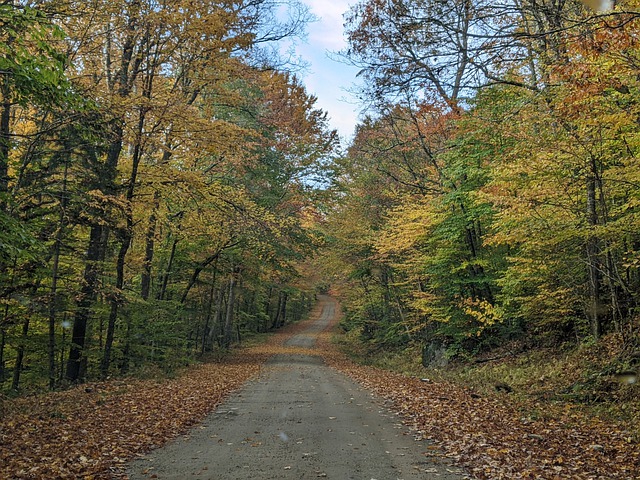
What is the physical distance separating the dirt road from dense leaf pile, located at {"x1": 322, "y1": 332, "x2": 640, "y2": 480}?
1.68ft

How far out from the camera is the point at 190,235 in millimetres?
19516

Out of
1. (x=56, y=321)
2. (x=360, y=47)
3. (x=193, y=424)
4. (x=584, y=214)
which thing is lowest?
(x=193, y=424)

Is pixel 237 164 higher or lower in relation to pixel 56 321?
higher

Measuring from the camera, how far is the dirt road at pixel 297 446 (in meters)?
5.99

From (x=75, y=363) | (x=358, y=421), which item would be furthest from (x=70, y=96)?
(x=75, y=363)

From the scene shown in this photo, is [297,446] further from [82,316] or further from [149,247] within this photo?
[149,247]

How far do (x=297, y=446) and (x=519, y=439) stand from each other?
11.3 ft

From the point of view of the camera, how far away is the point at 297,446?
7219mm

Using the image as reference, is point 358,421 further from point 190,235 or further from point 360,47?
point 190,235

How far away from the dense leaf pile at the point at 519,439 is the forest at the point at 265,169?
108 inches

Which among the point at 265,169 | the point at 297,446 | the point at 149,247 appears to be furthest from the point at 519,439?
the point at 265,169

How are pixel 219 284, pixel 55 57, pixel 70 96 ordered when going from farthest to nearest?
pixel 219 284 → pixel 70 96 → pixel 55 57

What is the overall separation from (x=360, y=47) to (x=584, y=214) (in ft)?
21.5

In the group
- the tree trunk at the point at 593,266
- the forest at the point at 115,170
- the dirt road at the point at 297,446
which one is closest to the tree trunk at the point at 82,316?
the forest at the point at 115,170
